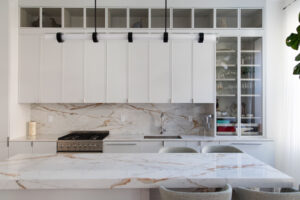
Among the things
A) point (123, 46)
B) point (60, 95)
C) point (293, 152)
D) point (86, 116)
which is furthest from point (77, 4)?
point (293, 152)

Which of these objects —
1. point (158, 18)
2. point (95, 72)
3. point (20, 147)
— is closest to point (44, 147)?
point (20, 147)

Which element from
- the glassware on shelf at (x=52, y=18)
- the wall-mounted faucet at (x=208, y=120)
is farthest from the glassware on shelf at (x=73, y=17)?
the wall-mounted faucet at (x=208, y=120)

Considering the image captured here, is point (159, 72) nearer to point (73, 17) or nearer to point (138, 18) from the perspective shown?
point (138, 18)

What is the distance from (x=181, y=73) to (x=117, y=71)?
1027 millimetres

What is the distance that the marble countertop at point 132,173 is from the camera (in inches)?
59.0

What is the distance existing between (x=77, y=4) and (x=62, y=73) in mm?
1124

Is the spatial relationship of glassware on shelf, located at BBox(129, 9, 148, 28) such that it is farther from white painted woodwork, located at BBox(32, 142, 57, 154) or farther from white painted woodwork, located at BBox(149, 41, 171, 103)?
white painted woodwork, located at BBox(32, 142, 57, 154)

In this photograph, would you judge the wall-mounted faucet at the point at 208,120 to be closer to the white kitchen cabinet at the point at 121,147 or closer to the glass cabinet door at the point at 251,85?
the glass cabinet door at the point at 251,85

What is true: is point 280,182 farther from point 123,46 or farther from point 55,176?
point 123,46

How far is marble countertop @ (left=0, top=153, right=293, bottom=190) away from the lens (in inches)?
59.0

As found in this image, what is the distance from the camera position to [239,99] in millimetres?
3711

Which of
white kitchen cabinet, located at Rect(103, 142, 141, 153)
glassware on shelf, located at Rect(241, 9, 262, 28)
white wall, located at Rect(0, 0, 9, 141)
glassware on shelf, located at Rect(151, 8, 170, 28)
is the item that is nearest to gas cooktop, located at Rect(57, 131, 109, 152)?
white kitchen cabinet, located at Rect(103, 142, 141, 153)

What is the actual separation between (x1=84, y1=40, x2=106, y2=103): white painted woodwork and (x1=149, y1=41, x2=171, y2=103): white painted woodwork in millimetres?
Result: 770

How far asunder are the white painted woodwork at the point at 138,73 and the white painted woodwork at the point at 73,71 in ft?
2.57
